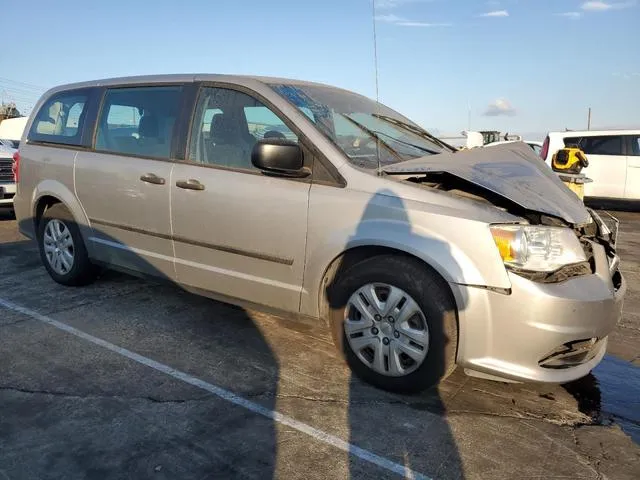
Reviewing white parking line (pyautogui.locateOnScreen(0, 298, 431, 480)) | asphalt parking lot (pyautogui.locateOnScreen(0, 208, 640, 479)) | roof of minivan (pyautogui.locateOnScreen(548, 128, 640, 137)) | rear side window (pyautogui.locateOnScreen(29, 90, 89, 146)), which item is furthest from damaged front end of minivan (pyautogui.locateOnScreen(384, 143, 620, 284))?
roof of minivan (pyautogui.locateOnScreen(548, 128, 640, 137))

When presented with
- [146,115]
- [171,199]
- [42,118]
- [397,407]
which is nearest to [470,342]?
[397,407]

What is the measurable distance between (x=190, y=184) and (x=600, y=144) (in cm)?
1136

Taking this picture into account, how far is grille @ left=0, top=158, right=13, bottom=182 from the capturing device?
9379 mm

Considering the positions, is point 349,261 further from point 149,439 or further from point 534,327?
point 149,439

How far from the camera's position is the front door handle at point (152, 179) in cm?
390

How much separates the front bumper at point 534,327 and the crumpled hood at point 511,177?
0.40 metres

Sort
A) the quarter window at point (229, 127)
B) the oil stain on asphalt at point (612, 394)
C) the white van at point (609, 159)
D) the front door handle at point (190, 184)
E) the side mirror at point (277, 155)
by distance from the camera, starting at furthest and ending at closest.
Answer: the white van at point (609, 159)
the front door handle at point (190, 184)
the quarter window at point (229, 127)
the side mirror at point (277, 155)
the oil stain on asphalt at point (612, 394)

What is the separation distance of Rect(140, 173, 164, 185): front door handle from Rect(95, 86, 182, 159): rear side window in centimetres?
15

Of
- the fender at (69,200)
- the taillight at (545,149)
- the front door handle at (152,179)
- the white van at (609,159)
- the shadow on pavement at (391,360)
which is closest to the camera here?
the shadow on pavement at (391,360)

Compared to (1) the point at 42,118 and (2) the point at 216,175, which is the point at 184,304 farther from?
(1) the point at 42,118

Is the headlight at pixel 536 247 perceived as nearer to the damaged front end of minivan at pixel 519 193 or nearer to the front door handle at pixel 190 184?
the damaged front end of minivan at pixel 519 193

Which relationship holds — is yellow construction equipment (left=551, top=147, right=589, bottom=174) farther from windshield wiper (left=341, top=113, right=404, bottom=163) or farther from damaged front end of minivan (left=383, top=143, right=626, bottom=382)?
damaged front end of minivan (left=383, top=143, right=626, bottom=382)

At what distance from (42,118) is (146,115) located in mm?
1523

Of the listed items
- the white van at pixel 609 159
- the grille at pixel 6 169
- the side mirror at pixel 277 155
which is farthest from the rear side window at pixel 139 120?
the white van at pixel 609 159
